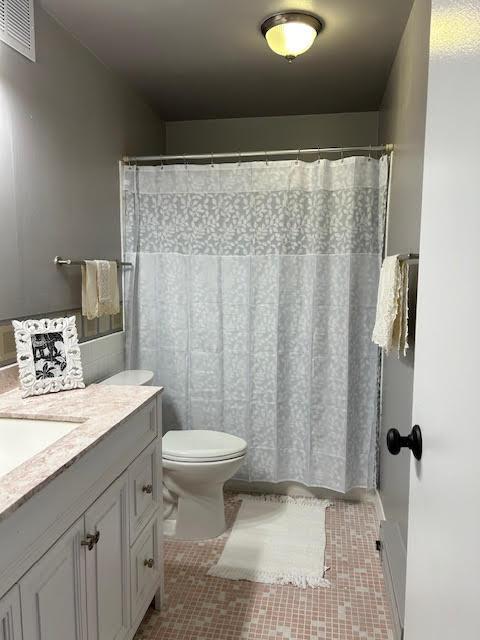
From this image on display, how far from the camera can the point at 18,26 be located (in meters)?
1.75

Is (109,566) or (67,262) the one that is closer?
(109,566)

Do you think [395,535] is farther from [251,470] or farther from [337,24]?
[337,24]

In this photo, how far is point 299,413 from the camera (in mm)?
2580

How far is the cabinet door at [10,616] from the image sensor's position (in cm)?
89

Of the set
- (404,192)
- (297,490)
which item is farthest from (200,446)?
(404,192)

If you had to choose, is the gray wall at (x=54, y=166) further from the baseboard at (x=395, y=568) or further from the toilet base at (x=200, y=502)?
the baseboard at (x=395, y=568)

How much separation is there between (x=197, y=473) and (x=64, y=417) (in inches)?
33.9

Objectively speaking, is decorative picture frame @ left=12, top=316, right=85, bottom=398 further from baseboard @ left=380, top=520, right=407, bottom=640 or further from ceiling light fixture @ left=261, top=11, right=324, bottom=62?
ceiling light fixture @ left=261, top=11, right=324, bottom=62

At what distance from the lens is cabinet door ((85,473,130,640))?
124 centimetres

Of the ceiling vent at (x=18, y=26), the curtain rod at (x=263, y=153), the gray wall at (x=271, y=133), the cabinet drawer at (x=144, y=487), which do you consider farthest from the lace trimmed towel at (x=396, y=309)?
the gray wall at (x=271, y=133)

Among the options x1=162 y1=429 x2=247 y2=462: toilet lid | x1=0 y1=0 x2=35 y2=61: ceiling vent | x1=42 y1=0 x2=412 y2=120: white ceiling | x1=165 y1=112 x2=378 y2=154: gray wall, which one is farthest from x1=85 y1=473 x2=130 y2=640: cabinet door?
x1=165 y1=112 x2=378 y2=154: gray wall

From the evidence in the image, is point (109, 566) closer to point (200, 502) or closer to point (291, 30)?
point (200, 502)

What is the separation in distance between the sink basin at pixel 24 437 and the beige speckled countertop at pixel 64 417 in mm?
19

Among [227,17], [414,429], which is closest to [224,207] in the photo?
[227,17]
